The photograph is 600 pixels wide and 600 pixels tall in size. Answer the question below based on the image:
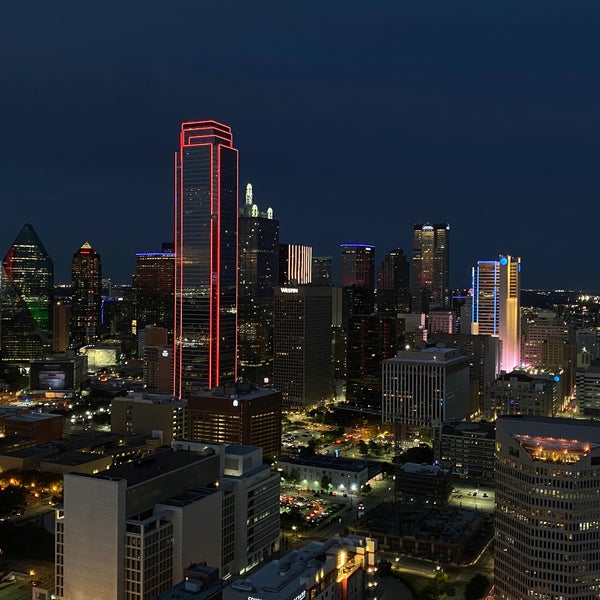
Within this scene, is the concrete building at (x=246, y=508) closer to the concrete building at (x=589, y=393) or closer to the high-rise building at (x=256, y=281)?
the concrete building at (x=589, y=393)

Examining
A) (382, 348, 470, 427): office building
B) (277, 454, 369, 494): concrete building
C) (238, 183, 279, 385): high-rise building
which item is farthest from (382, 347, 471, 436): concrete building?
(238, 183, 279, 385): high-rise building

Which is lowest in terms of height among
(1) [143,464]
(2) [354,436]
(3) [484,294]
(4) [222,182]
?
(2) [354,436]

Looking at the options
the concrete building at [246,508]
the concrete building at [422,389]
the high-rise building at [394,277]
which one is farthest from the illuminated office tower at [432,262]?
the concrete building at [246,508]

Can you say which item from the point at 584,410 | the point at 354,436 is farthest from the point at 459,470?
the point at 584,410

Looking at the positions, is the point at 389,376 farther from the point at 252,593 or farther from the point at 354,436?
the point at 252,593

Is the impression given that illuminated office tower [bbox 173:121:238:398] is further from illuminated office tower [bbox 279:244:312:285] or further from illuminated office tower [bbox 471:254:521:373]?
illuminated office tower [bbox 279:244:312:285]

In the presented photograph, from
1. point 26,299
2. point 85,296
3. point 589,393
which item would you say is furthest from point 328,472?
point 85,296
